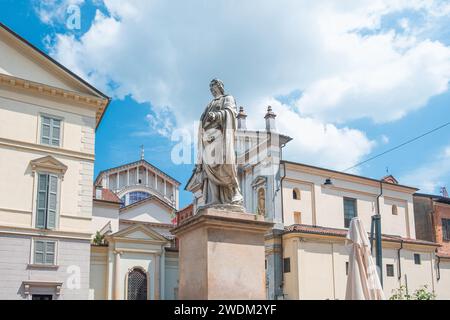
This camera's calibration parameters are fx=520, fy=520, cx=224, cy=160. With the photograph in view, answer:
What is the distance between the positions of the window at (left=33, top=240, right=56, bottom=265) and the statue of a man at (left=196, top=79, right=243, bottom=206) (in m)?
18.6

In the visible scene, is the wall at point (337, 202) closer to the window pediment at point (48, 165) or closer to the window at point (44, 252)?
the window pediment at point (48, 165)

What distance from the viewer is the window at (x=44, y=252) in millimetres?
25875

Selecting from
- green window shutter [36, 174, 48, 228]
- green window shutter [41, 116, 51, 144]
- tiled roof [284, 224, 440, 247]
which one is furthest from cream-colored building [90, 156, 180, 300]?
tiled roof [284, 224, 440, 247]

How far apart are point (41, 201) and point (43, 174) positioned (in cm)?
143

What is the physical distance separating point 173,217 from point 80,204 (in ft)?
104

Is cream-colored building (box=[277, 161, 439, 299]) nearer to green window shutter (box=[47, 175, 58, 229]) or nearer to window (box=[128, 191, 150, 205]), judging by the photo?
green window shutter (box=[47, 175, 58, 229])

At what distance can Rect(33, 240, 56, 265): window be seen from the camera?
25875 mm

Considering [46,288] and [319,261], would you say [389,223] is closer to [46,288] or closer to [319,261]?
[319,261]

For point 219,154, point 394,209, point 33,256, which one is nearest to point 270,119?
point 394,209

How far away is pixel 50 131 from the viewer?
91.1 feet

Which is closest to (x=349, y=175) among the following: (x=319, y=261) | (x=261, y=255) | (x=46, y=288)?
(x=319, y=261)
